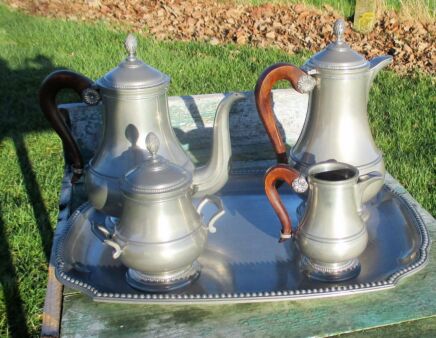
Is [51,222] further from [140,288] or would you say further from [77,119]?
[140,288]

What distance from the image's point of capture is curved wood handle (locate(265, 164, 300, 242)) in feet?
3.24

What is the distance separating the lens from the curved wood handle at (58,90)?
1.16 m

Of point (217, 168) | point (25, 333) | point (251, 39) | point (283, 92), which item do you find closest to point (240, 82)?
point (251, 39)

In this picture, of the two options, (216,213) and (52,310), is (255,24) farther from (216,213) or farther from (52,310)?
(52,310)

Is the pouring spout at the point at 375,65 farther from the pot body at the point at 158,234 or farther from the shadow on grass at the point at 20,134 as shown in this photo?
the shadow on grass at the point at 20,134

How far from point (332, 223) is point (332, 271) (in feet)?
0.31

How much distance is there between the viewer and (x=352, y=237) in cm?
99

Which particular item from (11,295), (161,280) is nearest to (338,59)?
(161,280)

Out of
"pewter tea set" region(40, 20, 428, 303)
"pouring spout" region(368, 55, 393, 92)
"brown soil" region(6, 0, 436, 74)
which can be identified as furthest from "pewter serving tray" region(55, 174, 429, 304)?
"brown soil" region(6, 0, 436, 74)

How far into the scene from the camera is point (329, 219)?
0.98 m

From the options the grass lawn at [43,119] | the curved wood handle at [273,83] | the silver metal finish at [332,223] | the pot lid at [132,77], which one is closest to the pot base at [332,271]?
the silver metal finish at [332,223]

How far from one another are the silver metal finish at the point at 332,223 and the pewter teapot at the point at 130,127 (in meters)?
0.21

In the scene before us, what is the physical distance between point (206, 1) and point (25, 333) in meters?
3.46

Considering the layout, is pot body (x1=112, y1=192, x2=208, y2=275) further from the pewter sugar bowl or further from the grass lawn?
the grass lawn
